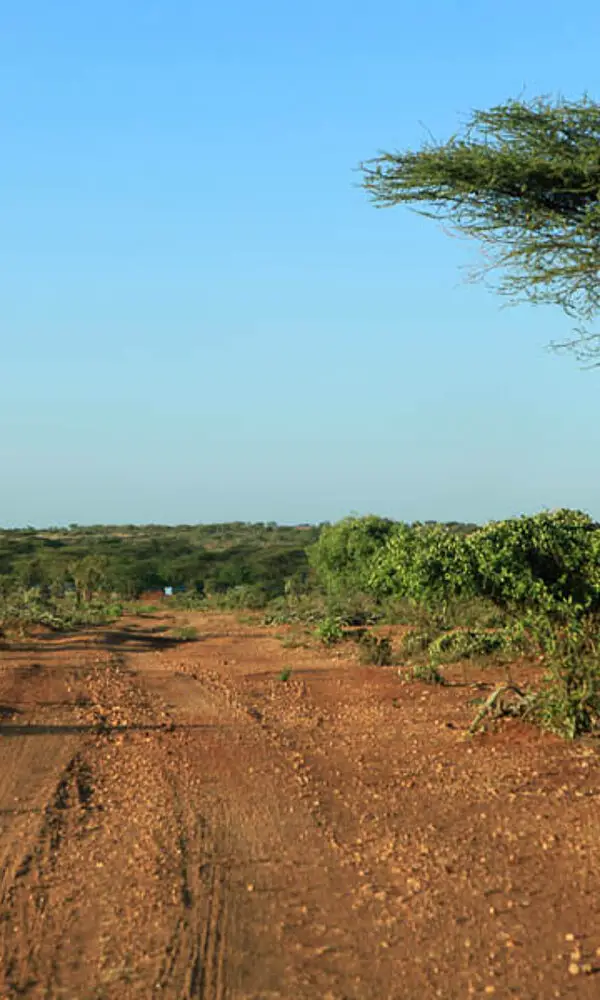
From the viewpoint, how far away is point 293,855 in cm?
610

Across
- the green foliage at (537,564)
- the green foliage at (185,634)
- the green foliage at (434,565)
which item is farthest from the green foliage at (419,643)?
the green foliage at (185,634)

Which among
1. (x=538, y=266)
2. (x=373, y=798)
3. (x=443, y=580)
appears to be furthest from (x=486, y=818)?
(x=538, y=266)

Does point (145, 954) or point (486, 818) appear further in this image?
point (486, 818)

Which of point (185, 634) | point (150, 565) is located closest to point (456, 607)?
point (185, 634)

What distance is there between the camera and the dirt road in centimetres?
459

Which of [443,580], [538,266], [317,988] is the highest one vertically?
[538,266]

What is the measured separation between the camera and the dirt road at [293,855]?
15.1ft

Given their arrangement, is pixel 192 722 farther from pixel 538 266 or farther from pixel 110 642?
pixel 110 642

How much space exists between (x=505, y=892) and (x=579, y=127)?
7.25 metres

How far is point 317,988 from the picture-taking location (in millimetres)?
4434

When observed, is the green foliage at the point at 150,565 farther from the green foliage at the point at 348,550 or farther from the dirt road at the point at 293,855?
the dirt road at the point at 293,855

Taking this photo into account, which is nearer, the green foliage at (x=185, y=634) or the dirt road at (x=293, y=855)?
the dirt road at (x=293, y=855)

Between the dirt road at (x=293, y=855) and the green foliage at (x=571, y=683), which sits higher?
the green foliage at (x=571, y=683)

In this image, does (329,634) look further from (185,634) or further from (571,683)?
(571,683)
